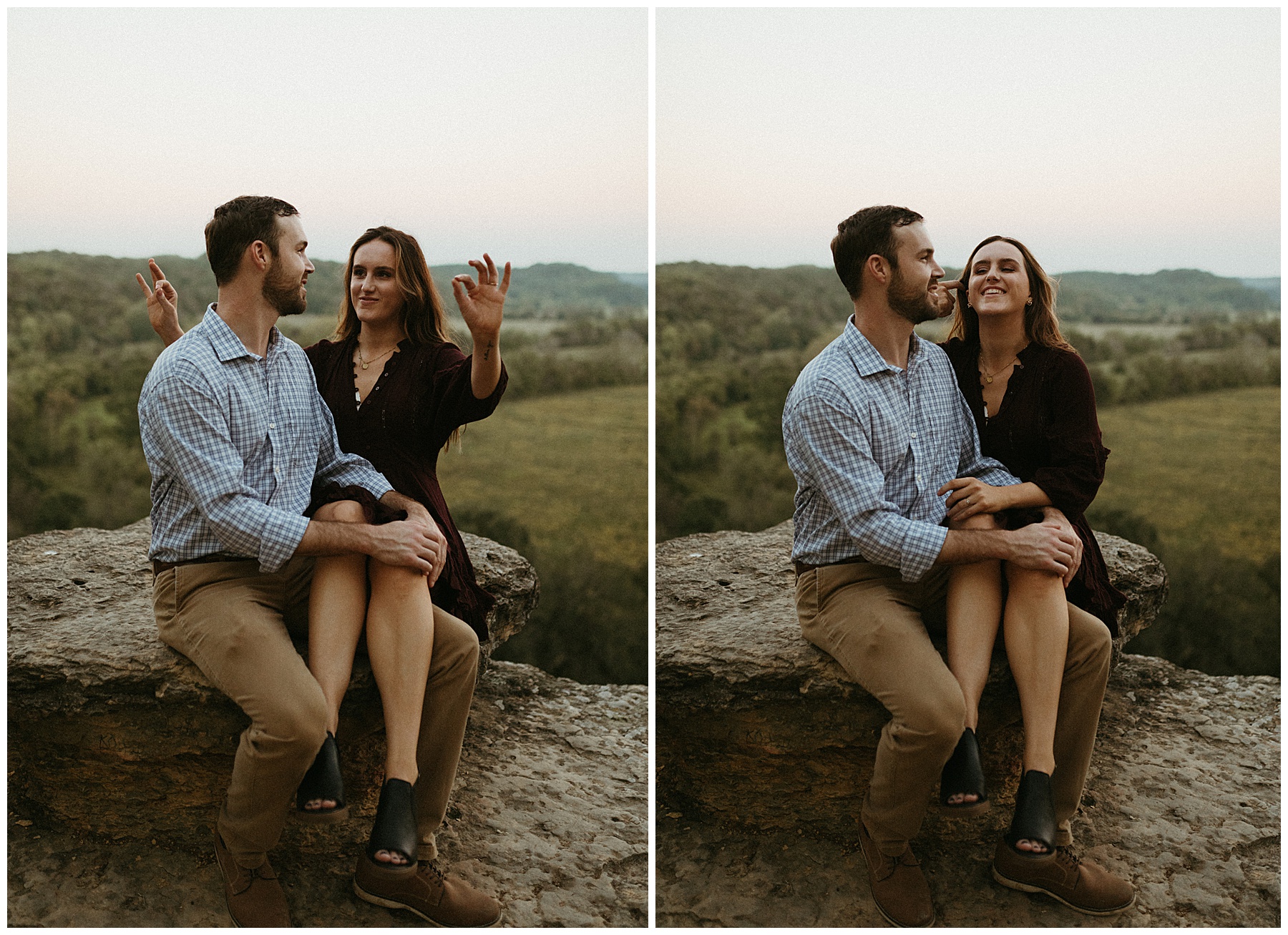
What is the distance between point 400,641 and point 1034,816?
1.54m

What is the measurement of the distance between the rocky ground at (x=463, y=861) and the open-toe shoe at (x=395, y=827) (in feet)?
0.88

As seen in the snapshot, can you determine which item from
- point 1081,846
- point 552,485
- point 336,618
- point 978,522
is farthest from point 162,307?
point 552,485

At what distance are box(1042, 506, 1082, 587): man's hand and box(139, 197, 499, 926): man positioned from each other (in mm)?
1470

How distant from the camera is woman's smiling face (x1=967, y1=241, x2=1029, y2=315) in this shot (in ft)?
9.64

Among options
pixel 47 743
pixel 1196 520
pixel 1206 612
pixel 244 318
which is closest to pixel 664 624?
pixel 244 318

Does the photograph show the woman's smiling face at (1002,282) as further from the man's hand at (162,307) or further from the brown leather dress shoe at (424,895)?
the man's hand at (162,307)

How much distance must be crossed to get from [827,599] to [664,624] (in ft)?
1.89

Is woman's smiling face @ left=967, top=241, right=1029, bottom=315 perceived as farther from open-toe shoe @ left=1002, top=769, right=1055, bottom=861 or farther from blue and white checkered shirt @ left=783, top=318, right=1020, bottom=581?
open-toe shoe @ left=1002, top=769, right=1055, bottom=861

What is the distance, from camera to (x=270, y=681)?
2.46m

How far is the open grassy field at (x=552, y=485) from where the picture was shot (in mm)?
6102

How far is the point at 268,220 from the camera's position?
2.73m

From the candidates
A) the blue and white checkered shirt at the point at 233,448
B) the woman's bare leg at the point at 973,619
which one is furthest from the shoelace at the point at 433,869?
the woman's bare leg at the point at 973,619

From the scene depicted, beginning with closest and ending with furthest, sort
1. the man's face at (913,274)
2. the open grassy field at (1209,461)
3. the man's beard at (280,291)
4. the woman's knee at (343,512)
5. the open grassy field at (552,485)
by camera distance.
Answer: the woman's knee at (343,512) → the man's beard at (280,291) → the man's face at (913,274) → the open grassy field at (1209,461) → the open grassy field at (552,485)

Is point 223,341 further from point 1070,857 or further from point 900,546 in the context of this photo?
point 1070,857
